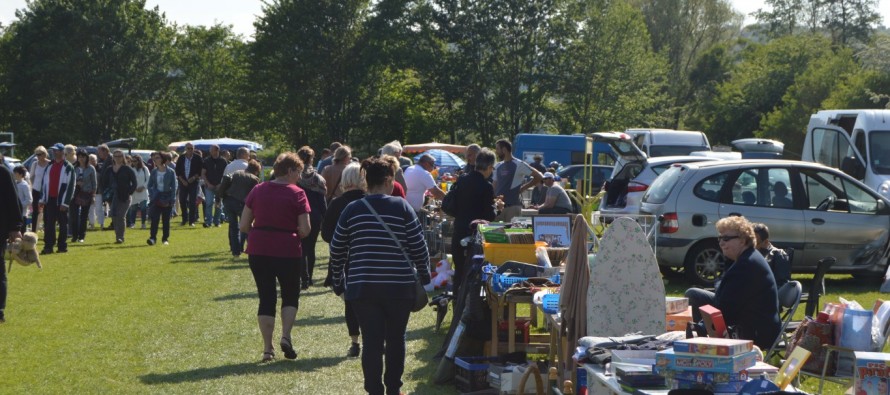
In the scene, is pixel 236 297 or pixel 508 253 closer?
pixel 508 253

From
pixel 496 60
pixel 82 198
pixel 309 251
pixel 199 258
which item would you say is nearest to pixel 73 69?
pixel 496 60

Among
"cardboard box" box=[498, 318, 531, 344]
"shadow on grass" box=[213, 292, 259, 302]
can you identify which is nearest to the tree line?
"shadow on grass" box=[213, 292, 259, 302]

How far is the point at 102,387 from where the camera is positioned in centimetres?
840

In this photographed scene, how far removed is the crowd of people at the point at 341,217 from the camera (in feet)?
24.4

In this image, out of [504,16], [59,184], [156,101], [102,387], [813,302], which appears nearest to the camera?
[102,387]

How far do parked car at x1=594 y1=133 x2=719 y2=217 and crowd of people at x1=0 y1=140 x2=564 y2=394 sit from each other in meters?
1.98

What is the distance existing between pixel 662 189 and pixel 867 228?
268 centimetres

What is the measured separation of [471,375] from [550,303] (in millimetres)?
A: 808

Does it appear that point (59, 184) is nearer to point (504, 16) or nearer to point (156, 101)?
point (504, 16)

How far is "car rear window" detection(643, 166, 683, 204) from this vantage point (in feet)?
47.6

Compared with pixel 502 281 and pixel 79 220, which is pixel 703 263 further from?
pixel 79 220

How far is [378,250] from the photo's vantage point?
7.41m

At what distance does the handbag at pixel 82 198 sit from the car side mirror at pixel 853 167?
13.8 meters

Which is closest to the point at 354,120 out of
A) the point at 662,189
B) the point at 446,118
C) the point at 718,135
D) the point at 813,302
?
the point at 446,118
